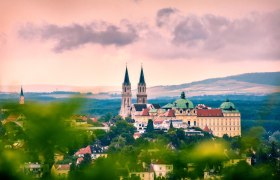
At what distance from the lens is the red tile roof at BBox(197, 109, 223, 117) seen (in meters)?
58.5

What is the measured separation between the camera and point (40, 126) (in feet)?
7.93

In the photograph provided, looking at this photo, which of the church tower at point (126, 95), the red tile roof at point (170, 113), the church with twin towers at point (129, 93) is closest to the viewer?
the red tile roof at point (170, 113)

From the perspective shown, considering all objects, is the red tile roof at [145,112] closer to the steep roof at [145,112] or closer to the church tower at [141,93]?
the steep roof at [145,112]

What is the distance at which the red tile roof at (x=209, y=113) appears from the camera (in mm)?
58469

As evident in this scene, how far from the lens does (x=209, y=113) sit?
5872cm

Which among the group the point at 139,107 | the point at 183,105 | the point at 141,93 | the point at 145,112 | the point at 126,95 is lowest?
the point at 145,112

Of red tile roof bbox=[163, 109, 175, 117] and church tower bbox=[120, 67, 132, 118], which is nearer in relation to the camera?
red tile roof bbox=[163, 109, 175, 117]

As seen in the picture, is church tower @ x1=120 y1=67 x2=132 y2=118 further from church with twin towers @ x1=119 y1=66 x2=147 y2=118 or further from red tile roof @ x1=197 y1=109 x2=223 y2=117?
red tile roof @ x1=197 y1=109 x2=223 y2=117

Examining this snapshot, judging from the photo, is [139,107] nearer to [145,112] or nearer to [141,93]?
[145,112]

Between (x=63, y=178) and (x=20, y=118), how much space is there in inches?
9.5

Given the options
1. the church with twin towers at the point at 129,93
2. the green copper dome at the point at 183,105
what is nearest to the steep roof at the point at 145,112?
the green copper dome at the point at 183,105

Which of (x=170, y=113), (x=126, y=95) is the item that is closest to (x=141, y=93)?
(x=126, y=95)

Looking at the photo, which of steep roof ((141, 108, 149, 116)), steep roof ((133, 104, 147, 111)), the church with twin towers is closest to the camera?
steep roof ((141, 108, 149, 116))

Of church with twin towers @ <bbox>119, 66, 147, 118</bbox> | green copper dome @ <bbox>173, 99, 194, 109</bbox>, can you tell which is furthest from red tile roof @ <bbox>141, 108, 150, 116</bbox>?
church with twin towers @ <bbox>119, 66, 147, 118</bbox>
